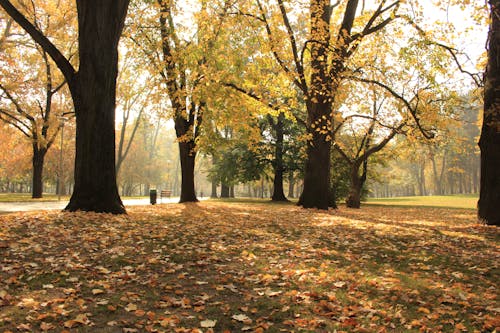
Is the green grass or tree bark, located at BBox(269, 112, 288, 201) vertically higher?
tree bark, located at BBox(269, 112, 288, 201)

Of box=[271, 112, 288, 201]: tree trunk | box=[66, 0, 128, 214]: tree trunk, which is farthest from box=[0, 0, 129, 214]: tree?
box=[271, 112, 288, 201]: tree trunk

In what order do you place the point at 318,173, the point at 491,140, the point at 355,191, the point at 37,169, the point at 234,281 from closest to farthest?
the point at 234,281, the point at 491,140, the point at 318,173, the point at 355,191, the point at 37,169

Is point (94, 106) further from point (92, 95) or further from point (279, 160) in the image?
point (279, 160)

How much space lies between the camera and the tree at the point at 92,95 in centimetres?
1051

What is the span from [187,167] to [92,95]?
12.2 meters

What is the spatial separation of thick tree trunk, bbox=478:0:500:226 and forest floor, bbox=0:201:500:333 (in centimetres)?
249

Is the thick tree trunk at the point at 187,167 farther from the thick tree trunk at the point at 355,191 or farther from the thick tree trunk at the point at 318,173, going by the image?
the thick tree trunk at the point at 355,191

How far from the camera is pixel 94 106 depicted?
1070cm

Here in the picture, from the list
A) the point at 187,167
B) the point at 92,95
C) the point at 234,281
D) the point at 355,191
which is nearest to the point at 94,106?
the point at 92,95

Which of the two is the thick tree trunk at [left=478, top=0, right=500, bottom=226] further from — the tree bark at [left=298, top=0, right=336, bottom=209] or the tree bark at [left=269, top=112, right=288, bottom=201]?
the tree bark at [left=269, top=112, right=288, bottom=201]

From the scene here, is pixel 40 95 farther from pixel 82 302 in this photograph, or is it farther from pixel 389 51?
pixel 82 302

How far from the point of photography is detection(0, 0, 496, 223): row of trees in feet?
35.0

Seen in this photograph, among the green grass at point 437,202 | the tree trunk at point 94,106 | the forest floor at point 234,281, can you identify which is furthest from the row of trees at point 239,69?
the green grass at point 437,202

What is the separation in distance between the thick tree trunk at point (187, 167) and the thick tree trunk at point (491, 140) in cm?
1522
